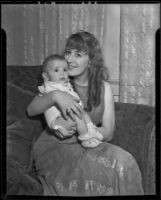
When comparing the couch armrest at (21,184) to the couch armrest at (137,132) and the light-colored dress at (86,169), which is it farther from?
the couch armrest at (137,132)

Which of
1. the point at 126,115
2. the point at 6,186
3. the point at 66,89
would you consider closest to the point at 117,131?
the point at 126,115

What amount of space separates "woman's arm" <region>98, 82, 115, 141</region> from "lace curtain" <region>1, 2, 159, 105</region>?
3 cm

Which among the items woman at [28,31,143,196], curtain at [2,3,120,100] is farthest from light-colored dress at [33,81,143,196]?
curtain at [2,3,120,100]

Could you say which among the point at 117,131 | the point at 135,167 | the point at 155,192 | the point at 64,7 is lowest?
the point at 155,192

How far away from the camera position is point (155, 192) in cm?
122

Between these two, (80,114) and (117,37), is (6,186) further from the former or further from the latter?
(117,37)

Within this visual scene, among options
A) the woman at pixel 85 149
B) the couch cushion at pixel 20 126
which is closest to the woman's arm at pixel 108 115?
the woman at pixel 85 149

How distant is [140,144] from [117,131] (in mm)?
99

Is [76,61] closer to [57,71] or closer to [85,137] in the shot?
[57,71]

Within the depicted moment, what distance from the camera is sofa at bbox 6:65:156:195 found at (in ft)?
3.96

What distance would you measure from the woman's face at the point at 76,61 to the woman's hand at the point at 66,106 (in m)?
0.09

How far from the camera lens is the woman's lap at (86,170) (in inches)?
45.4

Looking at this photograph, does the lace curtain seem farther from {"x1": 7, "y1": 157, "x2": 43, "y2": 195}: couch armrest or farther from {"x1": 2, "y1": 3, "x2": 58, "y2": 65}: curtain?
{"x1": 7, "y1": 157, "x2": 43, "y2": 195}: couch armrest

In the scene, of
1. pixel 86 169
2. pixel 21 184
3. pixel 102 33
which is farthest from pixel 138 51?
pixel 21 184
